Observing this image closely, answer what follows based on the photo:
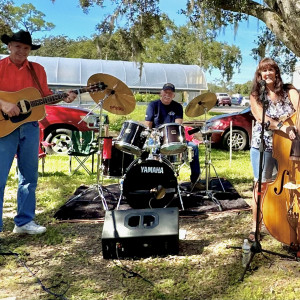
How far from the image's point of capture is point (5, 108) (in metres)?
3.48

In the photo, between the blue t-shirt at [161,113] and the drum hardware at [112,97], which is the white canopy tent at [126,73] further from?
the drum hardware at [112,97]

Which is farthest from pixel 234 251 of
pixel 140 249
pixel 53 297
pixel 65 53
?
pixel 65 53

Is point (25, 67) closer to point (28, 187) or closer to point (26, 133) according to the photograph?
point (26, 133)

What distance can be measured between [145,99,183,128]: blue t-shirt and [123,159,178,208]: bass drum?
1.00 meters

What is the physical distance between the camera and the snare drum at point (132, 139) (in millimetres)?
4742

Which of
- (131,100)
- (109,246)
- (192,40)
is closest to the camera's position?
(109,246)

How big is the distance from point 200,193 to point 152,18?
4.84m

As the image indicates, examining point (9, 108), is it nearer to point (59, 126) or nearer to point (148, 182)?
point (148, 182)

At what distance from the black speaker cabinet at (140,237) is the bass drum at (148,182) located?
1.17 m

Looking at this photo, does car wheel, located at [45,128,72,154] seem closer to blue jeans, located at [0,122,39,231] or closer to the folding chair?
the folding chair

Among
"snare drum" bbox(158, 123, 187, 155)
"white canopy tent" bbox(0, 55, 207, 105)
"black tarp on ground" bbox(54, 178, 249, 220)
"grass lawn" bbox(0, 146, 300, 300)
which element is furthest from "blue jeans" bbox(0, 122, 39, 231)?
"white canopy tent" bbox(0, 55, 207, 105)

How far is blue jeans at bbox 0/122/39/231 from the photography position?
362cm

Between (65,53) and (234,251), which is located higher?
(65,53)

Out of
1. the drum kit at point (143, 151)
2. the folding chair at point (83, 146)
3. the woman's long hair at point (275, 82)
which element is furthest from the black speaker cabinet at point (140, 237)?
the folding chair at point (83, 146)
